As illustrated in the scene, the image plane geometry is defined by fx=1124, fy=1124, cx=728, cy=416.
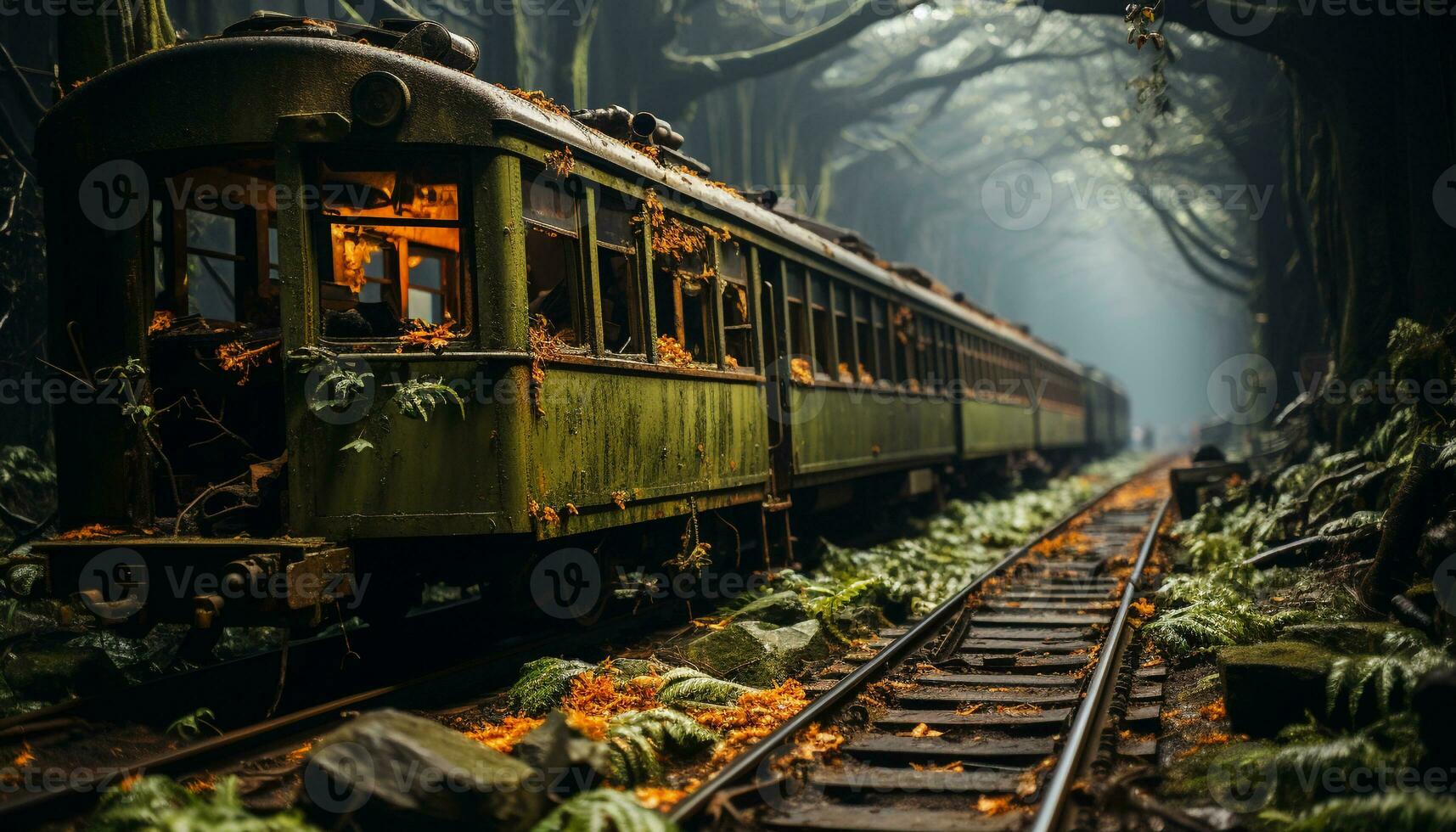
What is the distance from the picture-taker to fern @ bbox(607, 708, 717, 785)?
4.75 meters

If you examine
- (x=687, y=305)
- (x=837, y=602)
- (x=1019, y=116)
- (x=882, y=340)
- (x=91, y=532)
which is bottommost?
(x=837, y=602)

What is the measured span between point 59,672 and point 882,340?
9.23m

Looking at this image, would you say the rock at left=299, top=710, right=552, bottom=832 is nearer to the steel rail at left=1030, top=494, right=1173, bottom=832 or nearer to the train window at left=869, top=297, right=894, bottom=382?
the steel rail at left=1030, top=494, right=1173, bottom=832

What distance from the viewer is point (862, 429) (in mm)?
12258

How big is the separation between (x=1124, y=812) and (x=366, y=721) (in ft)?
9.11

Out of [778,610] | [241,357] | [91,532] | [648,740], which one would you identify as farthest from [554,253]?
[648,740]

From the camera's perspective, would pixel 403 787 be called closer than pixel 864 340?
Yes

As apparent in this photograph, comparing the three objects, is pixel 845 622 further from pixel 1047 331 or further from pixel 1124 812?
pixel 1047 331

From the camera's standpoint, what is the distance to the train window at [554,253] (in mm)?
6312

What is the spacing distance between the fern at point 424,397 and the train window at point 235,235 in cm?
132

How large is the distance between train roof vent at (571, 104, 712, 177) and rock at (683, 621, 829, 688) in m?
3.37

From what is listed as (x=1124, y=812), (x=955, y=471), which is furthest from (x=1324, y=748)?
(x=955, y=471)

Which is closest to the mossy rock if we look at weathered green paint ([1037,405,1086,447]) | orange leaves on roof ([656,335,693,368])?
orange leaves on roof ([656,335,693,368])

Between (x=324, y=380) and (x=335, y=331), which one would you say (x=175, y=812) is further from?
(x=335, y=331)
